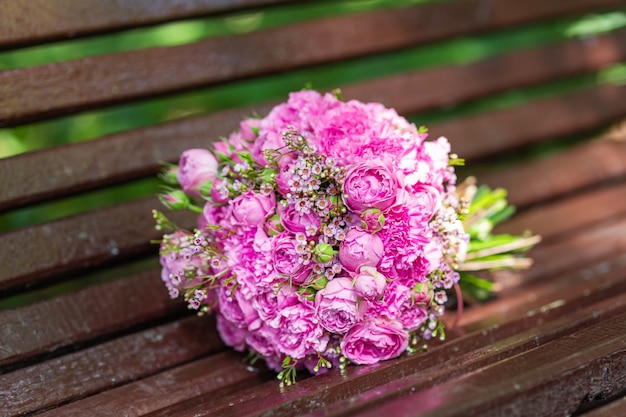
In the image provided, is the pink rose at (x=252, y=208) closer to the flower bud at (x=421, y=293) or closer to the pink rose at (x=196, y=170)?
the pink rose at (x=196, y=170)

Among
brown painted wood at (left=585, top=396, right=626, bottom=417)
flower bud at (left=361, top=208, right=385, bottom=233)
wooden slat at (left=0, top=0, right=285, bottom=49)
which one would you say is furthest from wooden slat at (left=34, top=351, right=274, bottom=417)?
wooden slat at (left=0, top=0, right=285, bottom=49)

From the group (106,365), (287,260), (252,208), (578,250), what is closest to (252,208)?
(252,208)

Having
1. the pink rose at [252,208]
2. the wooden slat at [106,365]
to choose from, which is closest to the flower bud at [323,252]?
the pink rose at [252,208]

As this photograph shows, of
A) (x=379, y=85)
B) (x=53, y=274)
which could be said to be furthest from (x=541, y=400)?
(x=379, y=85)

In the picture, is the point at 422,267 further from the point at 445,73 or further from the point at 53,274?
the point at 445,73

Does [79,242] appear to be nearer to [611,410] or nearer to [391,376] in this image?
[391,376]

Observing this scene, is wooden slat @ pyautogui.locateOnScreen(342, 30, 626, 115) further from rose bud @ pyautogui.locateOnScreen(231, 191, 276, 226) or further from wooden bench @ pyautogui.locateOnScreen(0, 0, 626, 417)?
rose bud @ pyautogui.locateOnScreen(231, 191, 276, 226)

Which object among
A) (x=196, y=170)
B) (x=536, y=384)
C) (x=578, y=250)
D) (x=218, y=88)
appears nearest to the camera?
(x=536, y=384)
